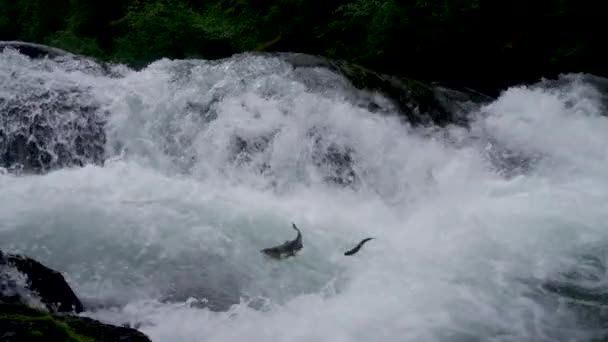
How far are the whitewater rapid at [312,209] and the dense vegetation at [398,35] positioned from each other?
42.7 inches

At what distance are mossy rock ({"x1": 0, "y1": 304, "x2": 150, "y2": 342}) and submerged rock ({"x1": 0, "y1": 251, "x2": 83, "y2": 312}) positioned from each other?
2.09 ft

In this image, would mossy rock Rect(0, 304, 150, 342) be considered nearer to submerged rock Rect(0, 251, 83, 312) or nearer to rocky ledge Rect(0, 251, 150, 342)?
rocky ledge Rect(0, 251, 150, 342)

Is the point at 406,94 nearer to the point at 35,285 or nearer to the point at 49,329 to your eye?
the point at 35,285

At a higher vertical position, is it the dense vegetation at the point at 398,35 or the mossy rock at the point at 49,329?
the dense vegetation at the point at 398,35

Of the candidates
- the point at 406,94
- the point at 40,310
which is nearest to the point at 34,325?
the point at 40,310

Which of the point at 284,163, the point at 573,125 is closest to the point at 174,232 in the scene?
the point at 284,163

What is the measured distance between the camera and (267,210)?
6941 mm

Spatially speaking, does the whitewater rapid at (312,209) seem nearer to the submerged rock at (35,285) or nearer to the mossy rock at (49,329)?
the submerged rock at (35,285)

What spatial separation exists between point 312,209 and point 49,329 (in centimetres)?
449

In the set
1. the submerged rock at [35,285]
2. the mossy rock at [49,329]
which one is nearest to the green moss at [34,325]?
the mossy rock at [49,329]

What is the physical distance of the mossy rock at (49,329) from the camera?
2.76 metres

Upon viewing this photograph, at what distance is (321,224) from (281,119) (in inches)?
73.5

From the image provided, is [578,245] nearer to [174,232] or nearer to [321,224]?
[321,224]

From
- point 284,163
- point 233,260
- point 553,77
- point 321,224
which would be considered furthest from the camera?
point 553,77
